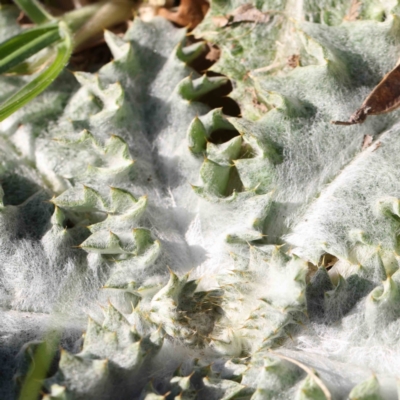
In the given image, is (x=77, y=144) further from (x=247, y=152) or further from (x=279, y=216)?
(x=279, y=216)

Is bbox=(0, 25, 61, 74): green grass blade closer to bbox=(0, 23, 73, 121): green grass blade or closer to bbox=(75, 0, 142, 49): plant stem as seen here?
bbox=(0, 23, 73, 121): green grass blade

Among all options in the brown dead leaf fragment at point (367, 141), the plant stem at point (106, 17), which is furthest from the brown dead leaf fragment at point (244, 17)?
the brown dead leaf fragment at point (367, 141)

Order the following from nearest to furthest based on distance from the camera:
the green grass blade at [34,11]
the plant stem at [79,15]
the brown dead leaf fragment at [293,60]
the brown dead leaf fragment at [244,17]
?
the brown dead leaf fragment at [293,60] → the brown dead leaf fragment at [244,17] → the green grass blade at [34,11] → the plant stem at [79,15]

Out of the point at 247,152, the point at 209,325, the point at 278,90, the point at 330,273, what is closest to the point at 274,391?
the point at 209,325

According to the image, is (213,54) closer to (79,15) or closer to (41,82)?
(79,15)

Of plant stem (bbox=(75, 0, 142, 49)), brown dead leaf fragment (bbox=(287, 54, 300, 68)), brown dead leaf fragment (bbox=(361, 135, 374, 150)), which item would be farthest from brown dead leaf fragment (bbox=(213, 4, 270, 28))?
brown dead leaf fragment (bbox=(361, 135, 374, 150))

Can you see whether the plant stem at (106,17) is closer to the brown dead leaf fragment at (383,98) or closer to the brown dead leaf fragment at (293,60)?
the brown dead leaf fragment at (293,60)
